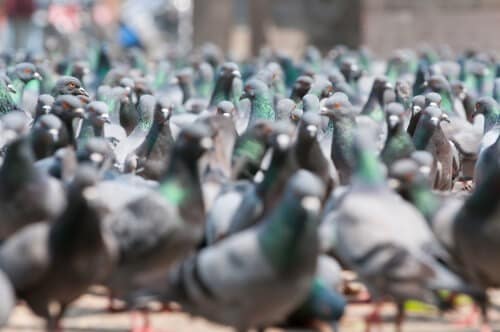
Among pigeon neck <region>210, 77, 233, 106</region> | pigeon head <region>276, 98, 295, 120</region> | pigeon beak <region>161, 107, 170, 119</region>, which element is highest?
pigeon beak <region>161, 107, 170, 119</region>

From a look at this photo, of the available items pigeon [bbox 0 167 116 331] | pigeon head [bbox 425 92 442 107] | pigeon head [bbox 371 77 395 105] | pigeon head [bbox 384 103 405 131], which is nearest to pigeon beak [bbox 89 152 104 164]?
pigeon [bbox 0 167 116 331]

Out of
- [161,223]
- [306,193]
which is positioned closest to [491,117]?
[161,223]

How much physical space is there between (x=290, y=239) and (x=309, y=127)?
10.6 ft

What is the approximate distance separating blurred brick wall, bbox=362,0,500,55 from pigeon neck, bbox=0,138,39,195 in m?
21.1

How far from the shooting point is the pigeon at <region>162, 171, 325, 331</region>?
9133 mm

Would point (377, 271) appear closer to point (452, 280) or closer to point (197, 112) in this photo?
point (452, 280)

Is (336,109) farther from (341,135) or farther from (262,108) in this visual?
(262,108)

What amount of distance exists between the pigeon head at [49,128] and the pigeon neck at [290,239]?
3905mm

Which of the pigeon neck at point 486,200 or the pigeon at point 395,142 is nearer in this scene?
the pigeon neck at point 486,200

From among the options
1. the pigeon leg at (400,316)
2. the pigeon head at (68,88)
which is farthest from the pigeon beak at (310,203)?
the pigeon head at (68,88)

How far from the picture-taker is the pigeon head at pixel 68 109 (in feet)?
44.4

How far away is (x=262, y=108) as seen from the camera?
16.0 metres

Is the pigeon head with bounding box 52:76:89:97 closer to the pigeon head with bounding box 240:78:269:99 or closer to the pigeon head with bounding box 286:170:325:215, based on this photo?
the pigeon head with bounding box 240:78:269:99

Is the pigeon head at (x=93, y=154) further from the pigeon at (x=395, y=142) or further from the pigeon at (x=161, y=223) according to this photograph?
the pigeon at (x=395, y=142)
